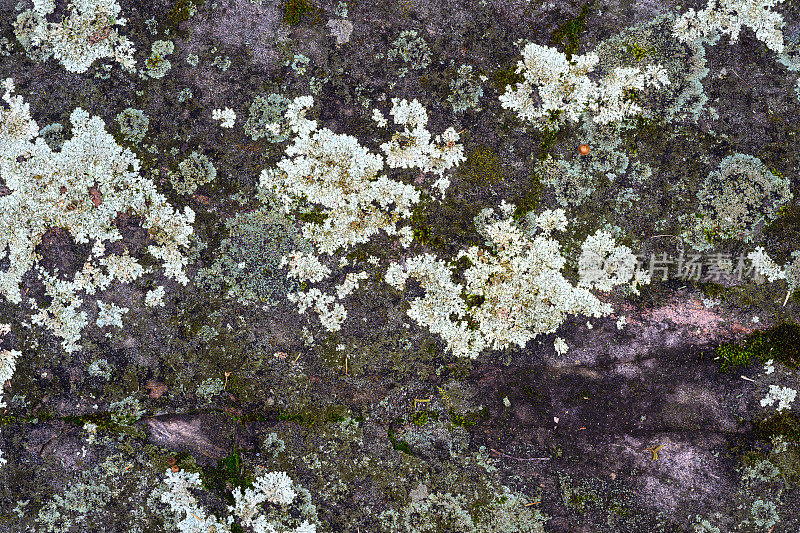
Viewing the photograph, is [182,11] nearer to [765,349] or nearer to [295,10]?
[295,10]

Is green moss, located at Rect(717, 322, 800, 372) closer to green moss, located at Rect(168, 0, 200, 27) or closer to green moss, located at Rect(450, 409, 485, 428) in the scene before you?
green moss, located at Rect(450, 409, 485, 428)

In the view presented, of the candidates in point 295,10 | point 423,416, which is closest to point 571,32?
point 295,10

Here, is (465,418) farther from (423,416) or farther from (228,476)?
(228,476)

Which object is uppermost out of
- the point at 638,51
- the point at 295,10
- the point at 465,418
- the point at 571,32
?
the point at 295,10

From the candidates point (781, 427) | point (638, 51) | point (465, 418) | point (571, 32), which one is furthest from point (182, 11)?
point (781, 427)

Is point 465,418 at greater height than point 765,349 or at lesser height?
lesser

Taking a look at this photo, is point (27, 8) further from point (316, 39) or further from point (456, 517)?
point (456, 517)

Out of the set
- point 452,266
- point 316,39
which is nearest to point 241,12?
point 316,39
